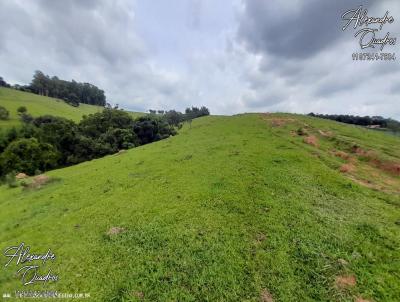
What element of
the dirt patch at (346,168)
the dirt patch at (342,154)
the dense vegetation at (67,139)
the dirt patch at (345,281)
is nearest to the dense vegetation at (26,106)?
the dense vegetation at (67,139)

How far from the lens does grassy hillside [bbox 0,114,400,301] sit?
8.74 meters

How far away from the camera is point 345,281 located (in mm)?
8734

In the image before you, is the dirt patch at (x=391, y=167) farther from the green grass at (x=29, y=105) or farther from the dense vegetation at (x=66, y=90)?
the dense vegetation at (x=66, y=90)

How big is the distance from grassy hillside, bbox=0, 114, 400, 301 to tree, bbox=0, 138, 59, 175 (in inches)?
1054

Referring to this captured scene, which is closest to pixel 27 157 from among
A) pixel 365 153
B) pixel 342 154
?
pixel 342 154

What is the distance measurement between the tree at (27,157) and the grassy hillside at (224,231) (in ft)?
87.8

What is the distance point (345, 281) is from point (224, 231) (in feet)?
17.7

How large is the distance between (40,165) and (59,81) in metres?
126

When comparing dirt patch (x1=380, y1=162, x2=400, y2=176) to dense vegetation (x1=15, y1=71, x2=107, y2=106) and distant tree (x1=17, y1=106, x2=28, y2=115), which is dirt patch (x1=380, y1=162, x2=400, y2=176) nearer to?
distant tree (x1=17, y1=106, x2=28, y2=115)

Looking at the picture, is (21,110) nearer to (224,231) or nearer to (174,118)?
(174,118)

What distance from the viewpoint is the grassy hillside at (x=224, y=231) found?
28.7ft

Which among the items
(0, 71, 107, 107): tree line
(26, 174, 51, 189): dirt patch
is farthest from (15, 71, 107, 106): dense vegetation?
(26, 174, 51, 189): dirt patch

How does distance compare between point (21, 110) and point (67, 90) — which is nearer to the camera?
point (21, 110)
